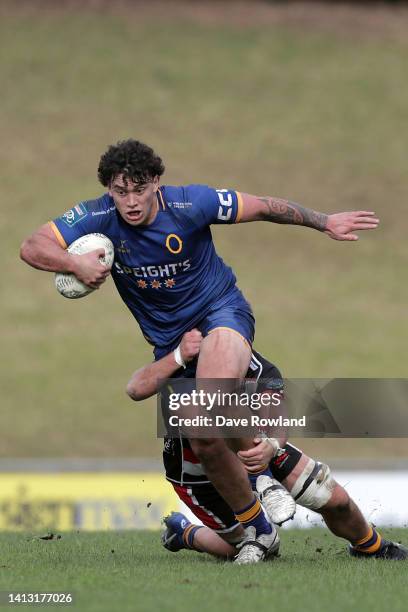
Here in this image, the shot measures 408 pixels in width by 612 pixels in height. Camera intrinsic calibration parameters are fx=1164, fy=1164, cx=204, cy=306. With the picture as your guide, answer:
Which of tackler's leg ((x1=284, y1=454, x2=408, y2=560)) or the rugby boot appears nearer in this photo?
tackler's leg ((x1=284, y1=454, x2=408, y2=560))

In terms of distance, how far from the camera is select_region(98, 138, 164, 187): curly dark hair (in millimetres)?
7391

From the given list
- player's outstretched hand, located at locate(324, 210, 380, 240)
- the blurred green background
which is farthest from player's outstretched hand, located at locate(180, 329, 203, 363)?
the blurred green background

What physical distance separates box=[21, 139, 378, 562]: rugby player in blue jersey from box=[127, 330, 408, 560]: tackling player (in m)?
0.19

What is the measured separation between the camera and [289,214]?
25.4 ft

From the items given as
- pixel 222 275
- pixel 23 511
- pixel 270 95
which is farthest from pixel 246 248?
pixel 222 275

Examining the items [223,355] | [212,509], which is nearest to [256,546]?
[212,509]

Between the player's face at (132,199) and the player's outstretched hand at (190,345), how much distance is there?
79 centimetres

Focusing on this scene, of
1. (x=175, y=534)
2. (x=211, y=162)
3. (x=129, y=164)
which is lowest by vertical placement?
(x=175, y=534)

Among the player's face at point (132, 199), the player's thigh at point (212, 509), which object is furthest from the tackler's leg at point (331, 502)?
the player's face at point (132, 199)

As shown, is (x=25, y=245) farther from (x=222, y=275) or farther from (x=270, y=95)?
(x=270, y=95)

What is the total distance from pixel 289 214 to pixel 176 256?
822 millimetres

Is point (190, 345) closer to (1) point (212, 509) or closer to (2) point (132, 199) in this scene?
(2) point (132, 199)

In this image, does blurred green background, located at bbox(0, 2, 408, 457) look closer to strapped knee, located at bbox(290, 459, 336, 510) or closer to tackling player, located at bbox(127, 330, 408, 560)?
tackling player, located at bbox(127, 330, 408, 560)
